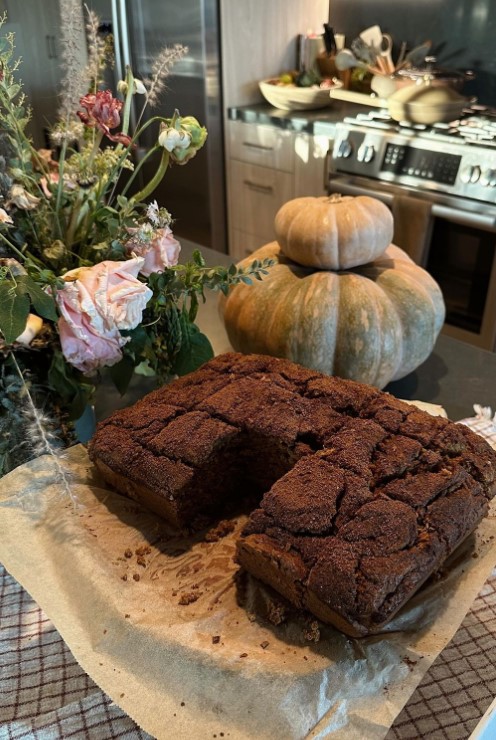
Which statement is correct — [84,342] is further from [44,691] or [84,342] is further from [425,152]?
[425,152]

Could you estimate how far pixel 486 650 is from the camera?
860 millimetres

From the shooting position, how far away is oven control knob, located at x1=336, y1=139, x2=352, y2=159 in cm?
276

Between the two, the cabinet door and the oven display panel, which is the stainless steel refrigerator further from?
the oven display panel

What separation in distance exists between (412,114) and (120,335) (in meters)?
2.13

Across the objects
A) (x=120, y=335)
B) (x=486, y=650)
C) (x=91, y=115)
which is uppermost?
(x=91, y=115)

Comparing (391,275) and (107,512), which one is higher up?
(391,275)

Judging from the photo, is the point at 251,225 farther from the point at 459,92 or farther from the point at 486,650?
the point at 486,650

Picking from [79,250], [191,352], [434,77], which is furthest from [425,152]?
[79,250]

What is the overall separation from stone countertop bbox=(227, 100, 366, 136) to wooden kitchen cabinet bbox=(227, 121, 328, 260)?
2 centimetres

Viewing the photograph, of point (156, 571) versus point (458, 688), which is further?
point (156, 571)

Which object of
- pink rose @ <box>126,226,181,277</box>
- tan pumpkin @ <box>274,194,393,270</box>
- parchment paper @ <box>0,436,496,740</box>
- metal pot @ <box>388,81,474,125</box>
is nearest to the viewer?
parchment paper @ <box>0,436,496,740</box>

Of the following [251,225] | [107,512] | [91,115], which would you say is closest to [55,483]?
[107,512]

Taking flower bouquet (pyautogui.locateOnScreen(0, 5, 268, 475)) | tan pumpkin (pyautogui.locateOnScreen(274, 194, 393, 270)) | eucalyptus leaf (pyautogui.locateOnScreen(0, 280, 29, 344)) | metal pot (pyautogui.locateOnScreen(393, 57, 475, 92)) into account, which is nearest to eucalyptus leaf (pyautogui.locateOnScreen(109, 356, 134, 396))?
flower bouquet (pyautogui.locateOnScreen(0, 5, 268, 475))

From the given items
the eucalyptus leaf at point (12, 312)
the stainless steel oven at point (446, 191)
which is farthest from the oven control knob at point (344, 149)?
the eucalyptus leaf at point (12, 312)
